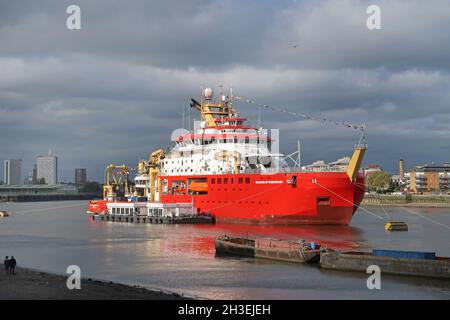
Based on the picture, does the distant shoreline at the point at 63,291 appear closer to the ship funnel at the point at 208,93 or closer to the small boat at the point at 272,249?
the small boat at the point at 272,249

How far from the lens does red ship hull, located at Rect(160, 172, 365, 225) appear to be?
4966 centimetres

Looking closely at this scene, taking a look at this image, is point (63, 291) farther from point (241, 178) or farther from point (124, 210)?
point (124, 210)

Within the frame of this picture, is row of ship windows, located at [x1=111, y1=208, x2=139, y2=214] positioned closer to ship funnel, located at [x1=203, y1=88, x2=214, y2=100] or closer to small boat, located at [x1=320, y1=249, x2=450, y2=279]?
ship funnel, located at [x1=203, y1=88, x2=214, y2=100]

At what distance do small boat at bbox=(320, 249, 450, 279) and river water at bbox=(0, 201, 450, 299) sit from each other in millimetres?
549

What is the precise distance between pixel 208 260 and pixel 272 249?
147 inches

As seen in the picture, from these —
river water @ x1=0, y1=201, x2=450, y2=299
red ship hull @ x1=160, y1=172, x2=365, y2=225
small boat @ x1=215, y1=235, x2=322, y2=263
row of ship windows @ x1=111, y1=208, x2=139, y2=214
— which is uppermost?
red ship hull @ x1=160, y1=172, x2=365, y2=225

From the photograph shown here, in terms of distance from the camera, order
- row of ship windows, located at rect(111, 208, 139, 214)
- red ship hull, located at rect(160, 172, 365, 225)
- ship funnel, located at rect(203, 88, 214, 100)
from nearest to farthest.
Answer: red ship hull, located at rect(160, 172, 365, 225) → row of ship windows, located at rect(111, 208, 139, 214) → ship funnel, located at rect(203, 88, 214, 100)

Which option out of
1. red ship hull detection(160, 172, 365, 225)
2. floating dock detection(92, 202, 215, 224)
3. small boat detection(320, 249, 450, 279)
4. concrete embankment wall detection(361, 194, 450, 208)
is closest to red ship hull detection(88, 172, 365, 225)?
red ship hull detection(160, 172, 365, 225)

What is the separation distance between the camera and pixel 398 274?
28703 mm

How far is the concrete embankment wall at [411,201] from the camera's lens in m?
114

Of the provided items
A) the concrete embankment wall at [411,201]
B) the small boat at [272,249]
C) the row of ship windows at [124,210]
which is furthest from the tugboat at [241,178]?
the concrete embankment wall at [411,201]

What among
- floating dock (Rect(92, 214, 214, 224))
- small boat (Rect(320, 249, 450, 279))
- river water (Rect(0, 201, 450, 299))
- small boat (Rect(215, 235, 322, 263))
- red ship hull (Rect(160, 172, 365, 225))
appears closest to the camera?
river water (Rect(0, 201, 450, 299))

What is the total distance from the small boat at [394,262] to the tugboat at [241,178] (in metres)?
18.8
